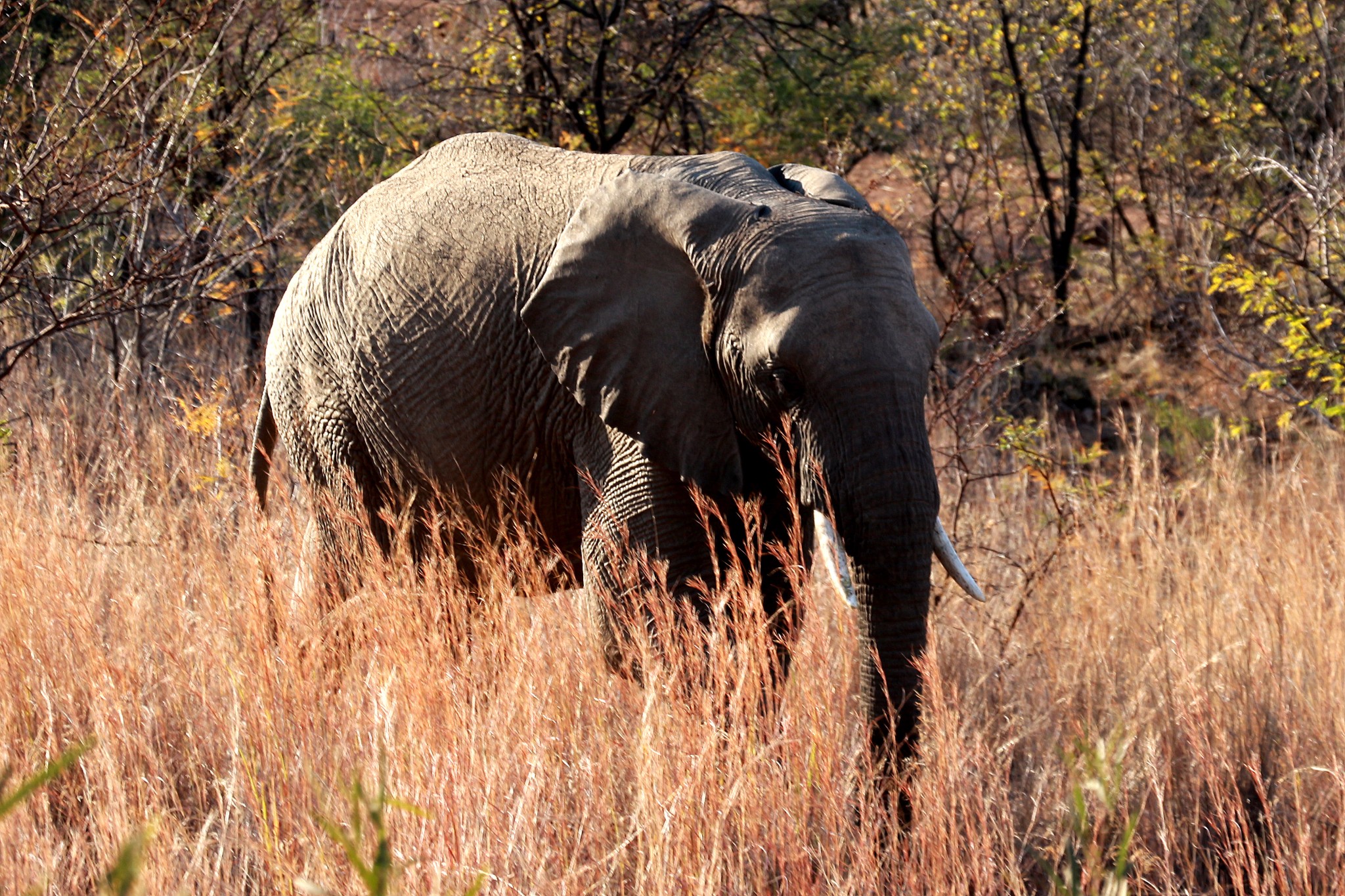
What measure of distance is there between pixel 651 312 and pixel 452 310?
70cm

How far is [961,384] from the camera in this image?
19.9ft

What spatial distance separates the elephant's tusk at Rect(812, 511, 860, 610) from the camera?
3.22 meters

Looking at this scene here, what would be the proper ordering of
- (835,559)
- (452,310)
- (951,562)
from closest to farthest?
(835,559), (951,562), (452,310)

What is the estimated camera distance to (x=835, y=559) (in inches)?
127

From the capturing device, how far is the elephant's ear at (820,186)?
363cm

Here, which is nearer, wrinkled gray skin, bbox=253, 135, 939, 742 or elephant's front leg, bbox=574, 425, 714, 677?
wrinkled gray skin, bbox=253, 135, 939, 742

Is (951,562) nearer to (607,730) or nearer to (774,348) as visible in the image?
(774,348)

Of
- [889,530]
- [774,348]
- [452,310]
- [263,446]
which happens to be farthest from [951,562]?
[263,446]

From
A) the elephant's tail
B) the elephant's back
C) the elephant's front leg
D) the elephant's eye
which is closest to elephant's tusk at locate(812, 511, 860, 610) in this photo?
the elephant's eye

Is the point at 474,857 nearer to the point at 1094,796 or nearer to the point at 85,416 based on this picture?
the point at 1094,796

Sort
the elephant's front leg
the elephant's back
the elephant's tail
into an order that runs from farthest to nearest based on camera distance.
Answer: the elephant's tail
the elephant's back
the elephant's front leg

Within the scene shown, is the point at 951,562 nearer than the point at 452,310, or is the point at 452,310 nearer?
the point at 951,562

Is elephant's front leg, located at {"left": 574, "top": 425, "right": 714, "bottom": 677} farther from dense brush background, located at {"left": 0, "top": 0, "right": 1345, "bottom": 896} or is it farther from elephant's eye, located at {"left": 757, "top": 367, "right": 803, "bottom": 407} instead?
elephant's eye, located at {"left": 757, "top": 367, "right": 803, "bottom": 407}

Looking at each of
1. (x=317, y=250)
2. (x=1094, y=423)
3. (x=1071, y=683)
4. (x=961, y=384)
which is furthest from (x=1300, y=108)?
(x=317, y=250)
